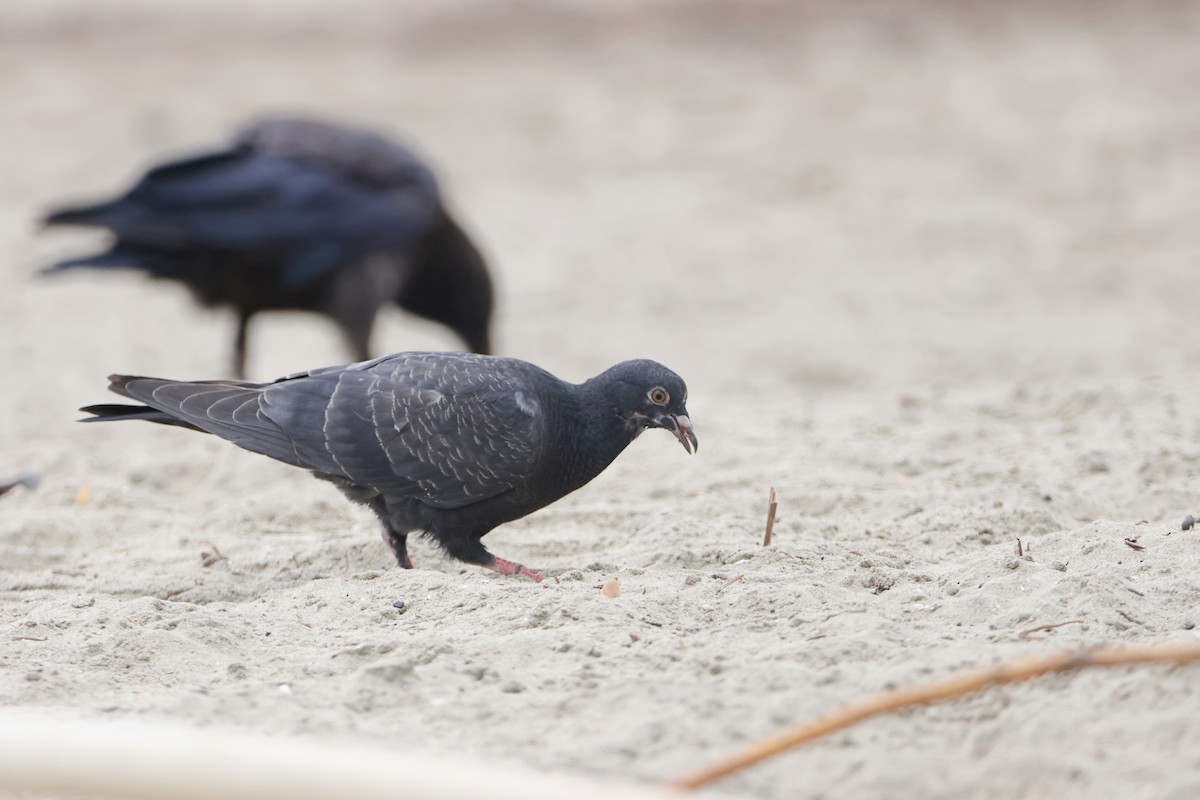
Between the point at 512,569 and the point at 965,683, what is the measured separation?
166cm

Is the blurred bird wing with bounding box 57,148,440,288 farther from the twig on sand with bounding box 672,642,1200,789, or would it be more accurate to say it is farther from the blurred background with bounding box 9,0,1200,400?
the twig on sand with bounding box 672,642,1200,789

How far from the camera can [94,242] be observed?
1033 centimetres

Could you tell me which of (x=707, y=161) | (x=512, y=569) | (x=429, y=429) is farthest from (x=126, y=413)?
(x=707, y=161)

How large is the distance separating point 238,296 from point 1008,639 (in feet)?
15.5

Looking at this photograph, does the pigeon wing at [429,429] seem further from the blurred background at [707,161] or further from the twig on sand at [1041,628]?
the blurred background at [707,161]

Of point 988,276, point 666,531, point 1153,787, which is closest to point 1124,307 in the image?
point 988,276

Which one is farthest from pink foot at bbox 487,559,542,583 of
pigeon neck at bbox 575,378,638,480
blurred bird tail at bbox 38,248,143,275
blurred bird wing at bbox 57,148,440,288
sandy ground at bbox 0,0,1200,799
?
blurred bird tail at bbox 38,248,143,275

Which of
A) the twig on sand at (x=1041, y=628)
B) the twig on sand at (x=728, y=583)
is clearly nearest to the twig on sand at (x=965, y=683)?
the twig on sand at (x=1041, y=628)

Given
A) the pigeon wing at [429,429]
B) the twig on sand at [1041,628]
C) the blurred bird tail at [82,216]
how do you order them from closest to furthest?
the twig on sand at [1041,628] → the pigeon wing at [429,429] → the blurred bird tail at [82,216]

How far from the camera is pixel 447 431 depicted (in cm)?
424

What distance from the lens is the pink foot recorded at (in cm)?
406

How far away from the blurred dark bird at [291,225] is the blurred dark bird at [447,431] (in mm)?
2586

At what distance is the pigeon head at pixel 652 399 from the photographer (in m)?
4.23

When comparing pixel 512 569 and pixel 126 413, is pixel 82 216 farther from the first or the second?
pixel 512 569
